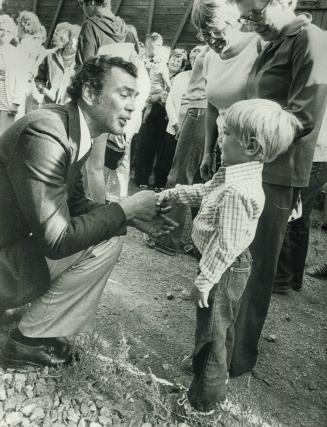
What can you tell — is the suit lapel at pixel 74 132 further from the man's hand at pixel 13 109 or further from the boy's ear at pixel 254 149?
the man's hand at pixel 13 109

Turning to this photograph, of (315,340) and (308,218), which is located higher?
(308,218)

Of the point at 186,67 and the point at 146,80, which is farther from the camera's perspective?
the point at 186,67

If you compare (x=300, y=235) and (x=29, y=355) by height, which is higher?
(x=29, y=355)

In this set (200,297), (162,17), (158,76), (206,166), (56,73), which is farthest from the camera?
(162,17)

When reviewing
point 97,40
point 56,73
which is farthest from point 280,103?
point 56,73

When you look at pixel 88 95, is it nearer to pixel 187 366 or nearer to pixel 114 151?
pixel 187 366

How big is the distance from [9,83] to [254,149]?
5321 millimetres

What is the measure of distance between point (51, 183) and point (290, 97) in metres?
1.35

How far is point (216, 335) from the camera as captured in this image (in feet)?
7.58

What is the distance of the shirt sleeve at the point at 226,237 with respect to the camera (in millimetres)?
2082

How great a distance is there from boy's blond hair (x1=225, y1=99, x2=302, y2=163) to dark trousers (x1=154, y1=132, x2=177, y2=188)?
205 inches

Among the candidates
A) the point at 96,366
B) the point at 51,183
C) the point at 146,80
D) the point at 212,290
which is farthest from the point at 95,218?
the point at 146,80

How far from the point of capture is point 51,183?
7.42 feet

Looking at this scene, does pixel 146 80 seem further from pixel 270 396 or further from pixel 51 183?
pixel 270 396
